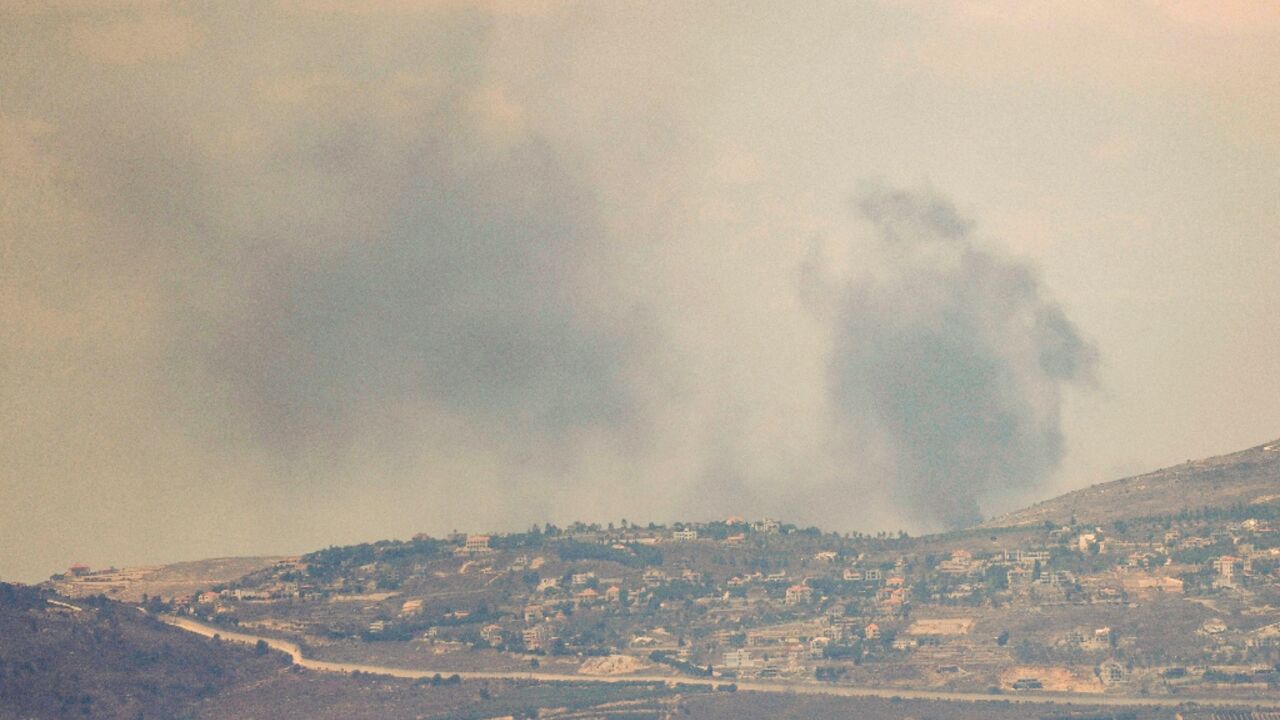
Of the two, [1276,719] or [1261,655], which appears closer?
[1276,719]

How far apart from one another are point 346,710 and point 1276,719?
63.9 meters

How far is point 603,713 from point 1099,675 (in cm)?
3569

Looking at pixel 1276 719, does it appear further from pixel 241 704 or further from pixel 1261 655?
pixel 241 704

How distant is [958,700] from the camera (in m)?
196

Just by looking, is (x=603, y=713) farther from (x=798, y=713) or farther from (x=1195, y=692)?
(x=1195, y=692)

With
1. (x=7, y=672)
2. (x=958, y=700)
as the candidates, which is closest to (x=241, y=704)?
(x=7, y=672)

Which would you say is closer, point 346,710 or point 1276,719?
point 1276,719

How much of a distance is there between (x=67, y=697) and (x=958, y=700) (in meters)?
62.6

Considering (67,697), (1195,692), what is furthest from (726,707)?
(67,697)

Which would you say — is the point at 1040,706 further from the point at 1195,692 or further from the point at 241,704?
the point at 241,704

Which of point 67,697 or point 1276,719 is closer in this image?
point 1276,719

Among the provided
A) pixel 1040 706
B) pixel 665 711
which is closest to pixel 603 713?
pixel 665 711

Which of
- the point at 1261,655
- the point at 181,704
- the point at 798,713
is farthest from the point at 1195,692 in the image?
the point at 181,704

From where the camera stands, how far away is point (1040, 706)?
632ft
